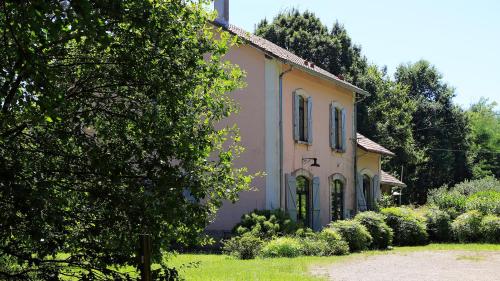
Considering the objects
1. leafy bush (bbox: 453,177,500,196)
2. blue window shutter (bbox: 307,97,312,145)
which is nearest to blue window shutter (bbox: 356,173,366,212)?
blue window shutter (bbox: 307,97,312,145)

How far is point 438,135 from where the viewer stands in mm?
50531

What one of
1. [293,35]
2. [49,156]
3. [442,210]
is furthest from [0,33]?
[293,35]

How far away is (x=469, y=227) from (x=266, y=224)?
9718 millimetres

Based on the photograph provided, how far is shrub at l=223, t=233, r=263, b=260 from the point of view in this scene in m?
16.2

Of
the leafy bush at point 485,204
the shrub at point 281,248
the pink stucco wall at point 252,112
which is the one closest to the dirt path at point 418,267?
the shrub at point 281,248

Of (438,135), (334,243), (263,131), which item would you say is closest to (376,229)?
(334,243)

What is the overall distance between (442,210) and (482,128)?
4068cm

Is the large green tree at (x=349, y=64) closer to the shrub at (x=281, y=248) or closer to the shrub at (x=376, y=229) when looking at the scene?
the shrub at (x=376, y=229)

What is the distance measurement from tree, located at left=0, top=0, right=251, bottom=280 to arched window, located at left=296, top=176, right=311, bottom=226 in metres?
17.7

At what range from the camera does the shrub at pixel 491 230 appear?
77.5ft

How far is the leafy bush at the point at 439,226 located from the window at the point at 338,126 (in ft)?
14.9

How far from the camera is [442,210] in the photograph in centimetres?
2616

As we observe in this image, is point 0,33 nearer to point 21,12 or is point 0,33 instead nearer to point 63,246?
point 21,12

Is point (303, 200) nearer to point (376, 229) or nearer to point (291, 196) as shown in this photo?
point (291, 196)
